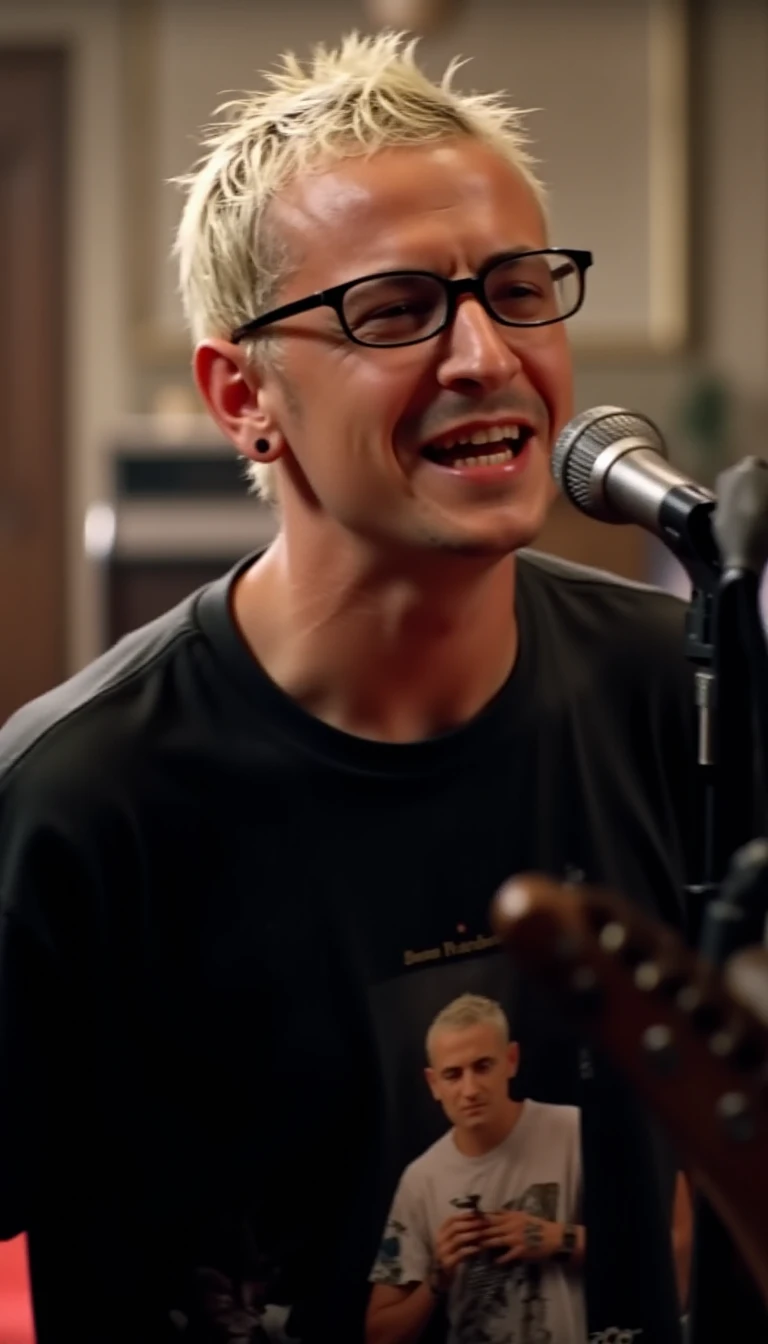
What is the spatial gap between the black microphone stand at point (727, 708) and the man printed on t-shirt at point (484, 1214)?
321mm

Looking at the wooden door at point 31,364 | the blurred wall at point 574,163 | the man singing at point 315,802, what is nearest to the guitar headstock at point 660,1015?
the man singing at point 315,802

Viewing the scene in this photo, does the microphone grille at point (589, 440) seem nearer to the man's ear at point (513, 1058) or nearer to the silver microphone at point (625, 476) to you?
the silver microphone at point (625, 476)

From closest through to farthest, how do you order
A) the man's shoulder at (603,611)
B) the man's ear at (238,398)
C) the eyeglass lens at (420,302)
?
the eyeglass lens at (420,302) < the man's ear at (238,398) < the man's shoulder at (603,611)

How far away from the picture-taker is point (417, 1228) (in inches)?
48.6

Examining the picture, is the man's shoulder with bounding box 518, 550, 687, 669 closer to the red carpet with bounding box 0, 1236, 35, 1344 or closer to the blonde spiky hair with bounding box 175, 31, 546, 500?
the blonde spiky hair with bounding box 175, 31, 546, 500

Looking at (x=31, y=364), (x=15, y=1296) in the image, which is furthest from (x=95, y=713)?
(x=31, y=364)

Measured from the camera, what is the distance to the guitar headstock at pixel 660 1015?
64cm

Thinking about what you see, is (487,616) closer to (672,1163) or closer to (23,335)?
(672,1163)

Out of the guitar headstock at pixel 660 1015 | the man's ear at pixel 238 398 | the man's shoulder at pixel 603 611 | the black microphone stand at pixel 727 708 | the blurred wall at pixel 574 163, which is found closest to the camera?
the guitar headstock at pixel 660 1015

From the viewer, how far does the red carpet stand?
141cm

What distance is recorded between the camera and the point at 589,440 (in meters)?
1.08

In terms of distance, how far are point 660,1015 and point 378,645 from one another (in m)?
0.63

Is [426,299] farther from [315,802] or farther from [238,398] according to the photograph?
[315,802]

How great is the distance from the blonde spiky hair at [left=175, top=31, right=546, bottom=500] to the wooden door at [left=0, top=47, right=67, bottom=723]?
13.7ft
